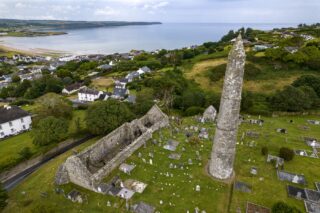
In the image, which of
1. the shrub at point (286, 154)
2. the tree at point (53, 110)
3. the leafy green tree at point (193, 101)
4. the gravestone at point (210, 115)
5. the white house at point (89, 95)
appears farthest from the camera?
the white house at point (89, 95)

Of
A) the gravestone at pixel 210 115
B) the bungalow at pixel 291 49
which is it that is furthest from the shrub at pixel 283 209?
the bungalow at pixel 291 49

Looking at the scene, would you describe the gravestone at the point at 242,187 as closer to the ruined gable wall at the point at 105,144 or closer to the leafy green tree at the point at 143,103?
the ruined gable wall at the point at 105,144

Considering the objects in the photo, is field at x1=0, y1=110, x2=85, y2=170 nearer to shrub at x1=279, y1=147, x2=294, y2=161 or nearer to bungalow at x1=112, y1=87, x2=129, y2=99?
bungalow at x1=112, y1=87, x2=129, y2=99

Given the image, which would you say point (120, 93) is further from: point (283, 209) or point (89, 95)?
point (283, 209)

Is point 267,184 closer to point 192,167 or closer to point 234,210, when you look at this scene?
point 234,210

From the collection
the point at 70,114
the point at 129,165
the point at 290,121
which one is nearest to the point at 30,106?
the point at 70,114

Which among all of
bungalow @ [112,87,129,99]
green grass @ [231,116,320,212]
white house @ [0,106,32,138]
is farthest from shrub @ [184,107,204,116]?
white house @ [0,106,32,138]

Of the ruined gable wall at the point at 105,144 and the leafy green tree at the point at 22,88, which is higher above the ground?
the ruined gable wall at the point at 105,144
